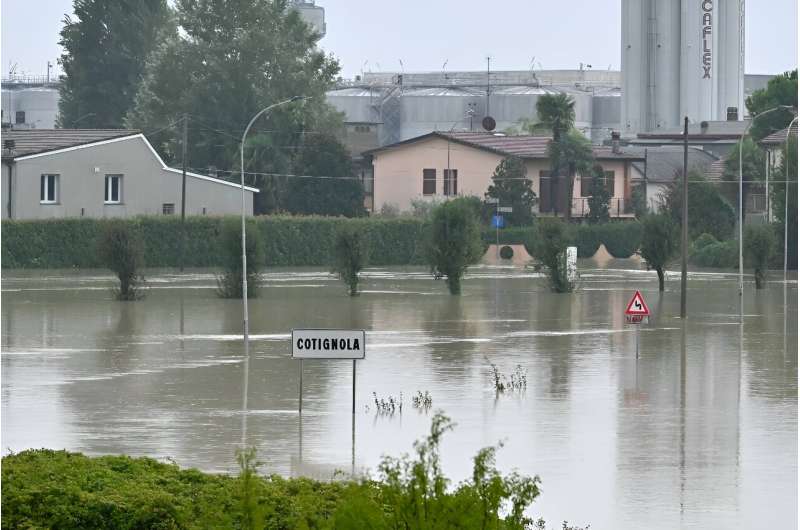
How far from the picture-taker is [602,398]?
→ 984 inches

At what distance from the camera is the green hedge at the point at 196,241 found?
67.8 metres

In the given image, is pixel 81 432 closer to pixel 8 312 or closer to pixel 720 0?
pixel 8 312

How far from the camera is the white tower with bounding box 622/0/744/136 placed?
109 m

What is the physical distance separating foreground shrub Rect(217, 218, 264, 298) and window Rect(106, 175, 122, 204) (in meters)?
25.3

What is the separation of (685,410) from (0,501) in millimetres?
14887

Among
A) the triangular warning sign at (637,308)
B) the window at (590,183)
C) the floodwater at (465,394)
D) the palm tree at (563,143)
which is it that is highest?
the palm tree at (563,143)

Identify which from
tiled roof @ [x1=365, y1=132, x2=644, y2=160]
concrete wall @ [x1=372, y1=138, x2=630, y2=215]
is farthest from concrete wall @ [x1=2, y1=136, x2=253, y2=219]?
tiled roof @ [x1=365, y1=132, x2=644, y2=160]

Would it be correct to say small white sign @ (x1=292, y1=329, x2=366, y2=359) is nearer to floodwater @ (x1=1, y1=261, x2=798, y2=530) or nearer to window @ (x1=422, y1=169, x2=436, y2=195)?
floodwater @ (x1=1, y1=261, x2=798, y2=530)

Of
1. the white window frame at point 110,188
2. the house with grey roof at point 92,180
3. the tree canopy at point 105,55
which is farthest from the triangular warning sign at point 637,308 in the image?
the tree canopy at point 105,55

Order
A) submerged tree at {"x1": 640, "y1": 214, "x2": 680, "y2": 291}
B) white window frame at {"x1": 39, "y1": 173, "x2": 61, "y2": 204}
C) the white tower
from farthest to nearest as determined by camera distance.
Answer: the white tower → white window frame at {"x1": 39, "y1": 173, "x2": 61, "y2": 204} → submerged tree at {"x1": 640, "y1": 214, "x2": 680, "y2": 291}

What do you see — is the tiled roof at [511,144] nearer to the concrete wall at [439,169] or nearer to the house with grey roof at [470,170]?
the house with grey roof at [470,170]

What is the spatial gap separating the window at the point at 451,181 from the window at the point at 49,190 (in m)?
30.4

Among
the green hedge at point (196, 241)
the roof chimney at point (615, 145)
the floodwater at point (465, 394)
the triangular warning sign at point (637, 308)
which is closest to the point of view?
the floodwater at point (465, 394)

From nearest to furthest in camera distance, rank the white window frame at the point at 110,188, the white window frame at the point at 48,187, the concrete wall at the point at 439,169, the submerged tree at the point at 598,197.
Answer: the white window frame at the point at 48,187
the white window frame at the point at 110,188
the submerged tree at the point at 598,197
the concrete wall at the point at 439,169
